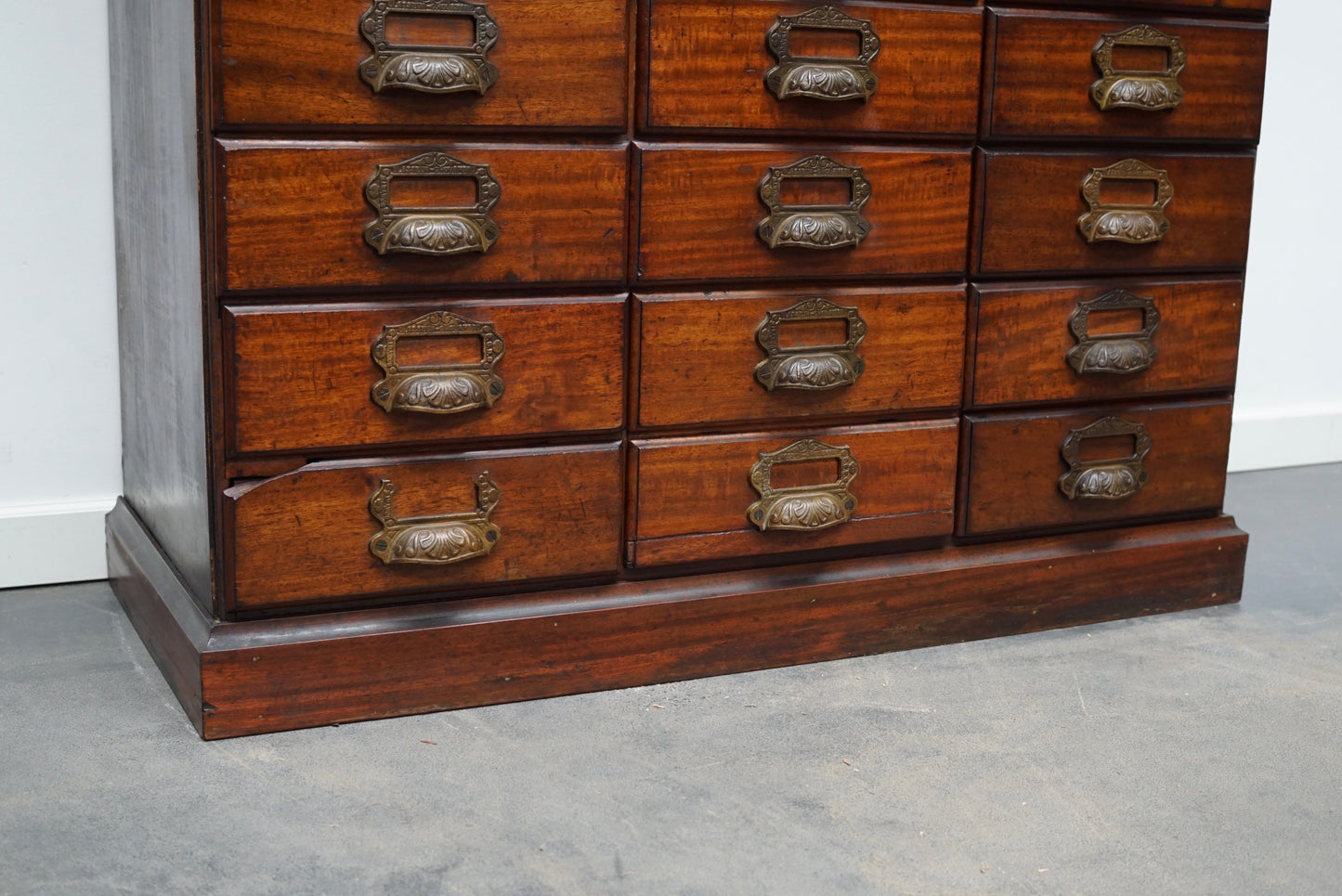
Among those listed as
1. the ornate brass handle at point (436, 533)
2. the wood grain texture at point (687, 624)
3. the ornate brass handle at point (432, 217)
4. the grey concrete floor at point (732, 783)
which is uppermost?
the ornate brass handle at point (432, 217)

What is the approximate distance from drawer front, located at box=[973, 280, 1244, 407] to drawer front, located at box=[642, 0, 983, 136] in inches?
10.5

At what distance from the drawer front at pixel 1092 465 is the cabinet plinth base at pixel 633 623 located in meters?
0.04

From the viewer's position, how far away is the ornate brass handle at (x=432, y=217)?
1.64 metres

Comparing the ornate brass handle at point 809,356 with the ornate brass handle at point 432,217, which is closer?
the ornate brass handle at point 432,217

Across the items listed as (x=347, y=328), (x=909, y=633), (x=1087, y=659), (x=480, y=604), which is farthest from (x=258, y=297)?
(x=1087, y=659)

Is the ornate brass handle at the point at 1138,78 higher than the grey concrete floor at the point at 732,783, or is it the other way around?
the ornate brass handle at the point at 1138,78

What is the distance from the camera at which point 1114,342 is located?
2.08 m

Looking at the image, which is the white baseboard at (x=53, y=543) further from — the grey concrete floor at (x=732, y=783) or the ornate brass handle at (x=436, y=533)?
the ornate brass handle at (x=436, y=533)

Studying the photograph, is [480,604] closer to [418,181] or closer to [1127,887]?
[418,181]

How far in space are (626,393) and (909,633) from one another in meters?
0.54

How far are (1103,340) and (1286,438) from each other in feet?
4.08

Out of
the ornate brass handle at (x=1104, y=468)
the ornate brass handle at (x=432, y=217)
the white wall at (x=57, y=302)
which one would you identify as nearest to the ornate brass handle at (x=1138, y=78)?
the ornate brass handle at (x=1104, y=468)

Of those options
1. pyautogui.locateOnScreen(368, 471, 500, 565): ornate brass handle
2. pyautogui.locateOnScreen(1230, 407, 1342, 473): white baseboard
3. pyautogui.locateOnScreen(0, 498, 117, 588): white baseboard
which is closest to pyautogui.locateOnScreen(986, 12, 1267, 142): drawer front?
pyautogui.locateOnScreen(368, 471, 500, 565): ornate brass handle

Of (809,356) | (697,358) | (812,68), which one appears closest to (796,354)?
(809,356)
